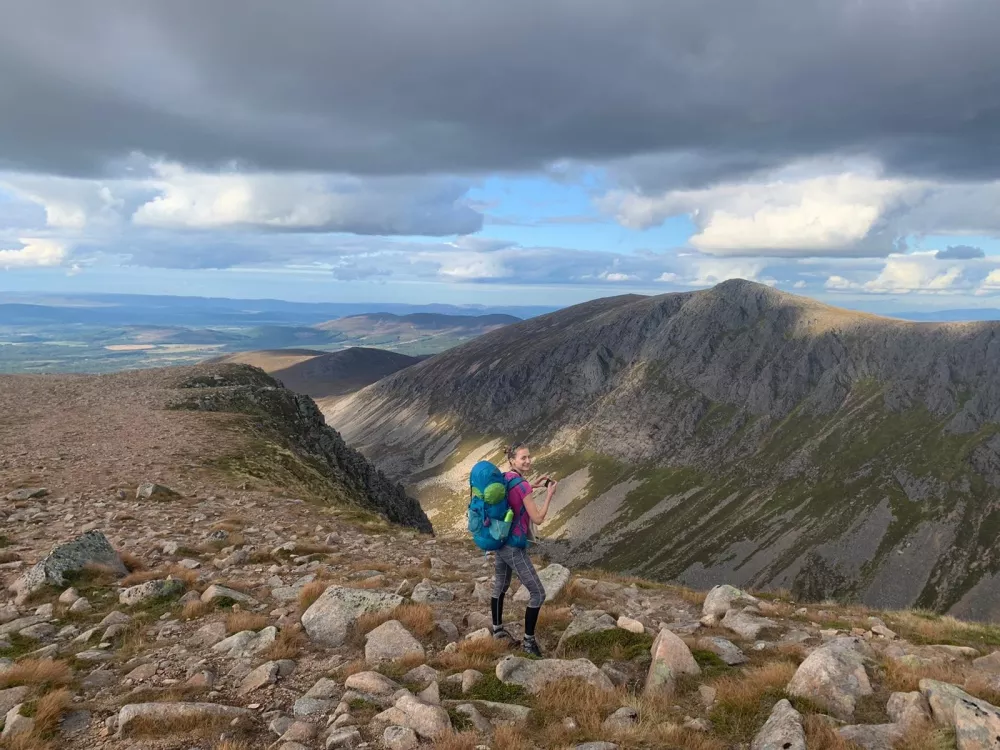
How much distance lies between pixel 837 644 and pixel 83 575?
16.9 meters

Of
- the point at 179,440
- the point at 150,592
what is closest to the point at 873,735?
the point at 150,592

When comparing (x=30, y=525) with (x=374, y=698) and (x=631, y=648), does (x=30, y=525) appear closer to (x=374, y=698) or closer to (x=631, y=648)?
(x=374, y=698)

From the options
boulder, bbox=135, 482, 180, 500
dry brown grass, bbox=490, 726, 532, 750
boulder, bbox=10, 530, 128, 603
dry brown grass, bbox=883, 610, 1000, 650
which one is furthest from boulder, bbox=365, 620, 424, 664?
boulder, bbox=135, 482, 180, 500

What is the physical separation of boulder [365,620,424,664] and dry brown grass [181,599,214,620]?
4.09m

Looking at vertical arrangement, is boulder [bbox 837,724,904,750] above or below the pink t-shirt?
below

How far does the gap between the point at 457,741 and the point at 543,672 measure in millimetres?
2653

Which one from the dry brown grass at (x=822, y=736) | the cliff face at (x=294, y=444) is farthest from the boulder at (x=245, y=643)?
the cliff face at (x=294, y=444)

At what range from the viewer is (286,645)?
10.7 m

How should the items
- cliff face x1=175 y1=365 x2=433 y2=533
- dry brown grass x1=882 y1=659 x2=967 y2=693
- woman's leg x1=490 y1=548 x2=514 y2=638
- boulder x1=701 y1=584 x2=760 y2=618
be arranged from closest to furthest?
dry brown grass x1=882 y1=659 x2=967 y2=693, woman's leg x1=490 y1=548 x2=514 y2=638, boulder x1=701 y1=584 x2=760 y2=618, cliff face x1=175 y1=365 x2=433 y2=533

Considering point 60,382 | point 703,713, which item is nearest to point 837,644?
point 703,713

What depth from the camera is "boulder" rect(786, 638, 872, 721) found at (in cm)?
854

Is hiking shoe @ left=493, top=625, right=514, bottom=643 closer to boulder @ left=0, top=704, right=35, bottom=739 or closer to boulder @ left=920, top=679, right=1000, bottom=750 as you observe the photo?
boulder @ left=920, top=679, right=1000, bottom=750

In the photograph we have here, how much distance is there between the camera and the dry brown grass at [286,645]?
10.3 metres

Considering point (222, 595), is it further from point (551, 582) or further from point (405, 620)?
point (551, 582)
